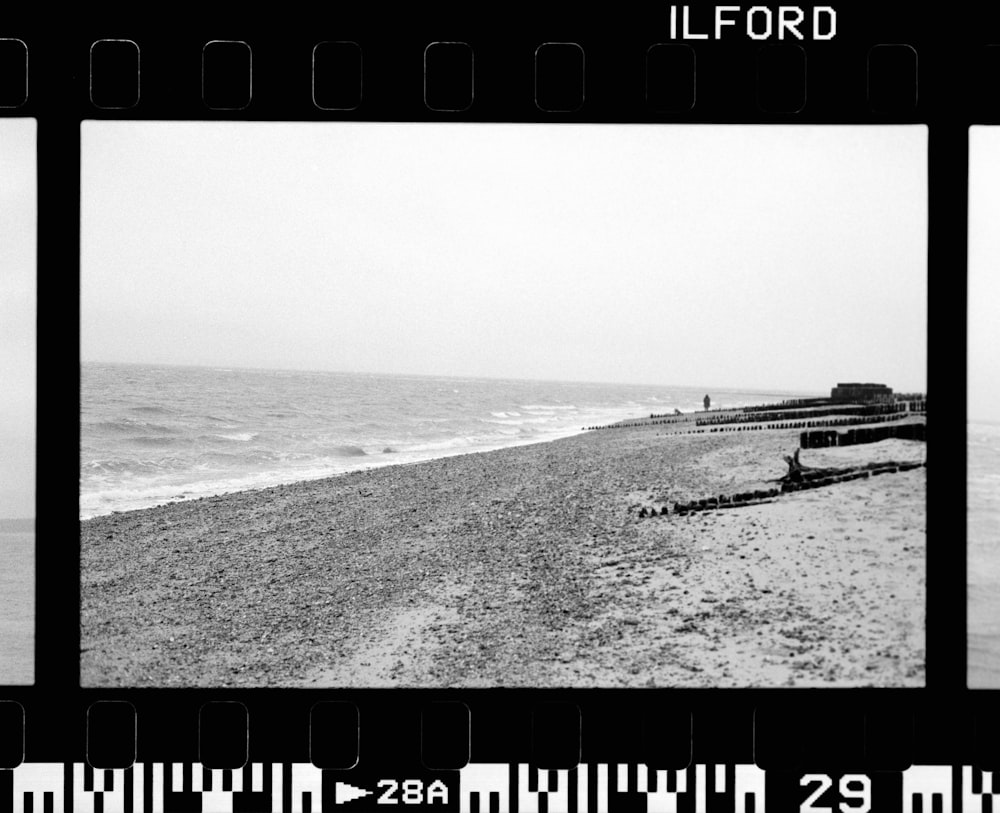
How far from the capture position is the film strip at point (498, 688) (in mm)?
1860

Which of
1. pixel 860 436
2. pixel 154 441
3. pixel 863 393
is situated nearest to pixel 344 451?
pixel 154 441

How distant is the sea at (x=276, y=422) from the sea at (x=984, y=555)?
777 cm

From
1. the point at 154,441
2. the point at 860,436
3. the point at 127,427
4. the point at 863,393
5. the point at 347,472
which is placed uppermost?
the point at 863,393

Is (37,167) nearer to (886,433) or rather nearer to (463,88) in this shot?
(463,88)

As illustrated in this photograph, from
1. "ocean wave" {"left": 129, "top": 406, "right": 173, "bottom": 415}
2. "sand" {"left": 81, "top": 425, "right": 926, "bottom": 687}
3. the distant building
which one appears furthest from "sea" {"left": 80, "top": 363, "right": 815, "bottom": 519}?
"sand" {"left": 81, "top": 425, "right": 926, "bottom": 687}

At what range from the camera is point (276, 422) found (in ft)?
46.6

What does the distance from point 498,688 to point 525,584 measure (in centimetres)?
456

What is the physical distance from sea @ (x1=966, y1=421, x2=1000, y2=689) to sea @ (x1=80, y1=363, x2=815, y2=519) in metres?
7.77

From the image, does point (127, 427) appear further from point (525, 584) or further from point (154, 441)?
point (525, 584)

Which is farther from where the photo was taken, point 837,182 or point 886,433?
point 837,182

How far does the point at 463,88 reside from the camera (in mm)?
1775

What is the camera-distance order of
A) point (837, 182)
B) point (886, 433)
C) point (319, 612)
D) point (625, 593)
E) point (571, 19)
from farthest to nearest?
1. point (837, 182)
2. point (886, 433)
3. point (319, 612)
4. point (625, 593)
5. point (571, 19)

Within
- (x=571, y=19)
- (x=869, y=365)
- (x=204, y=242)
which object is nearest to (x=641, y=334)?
(x=869, y=365)

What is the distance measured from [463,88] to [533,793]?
1.94m
